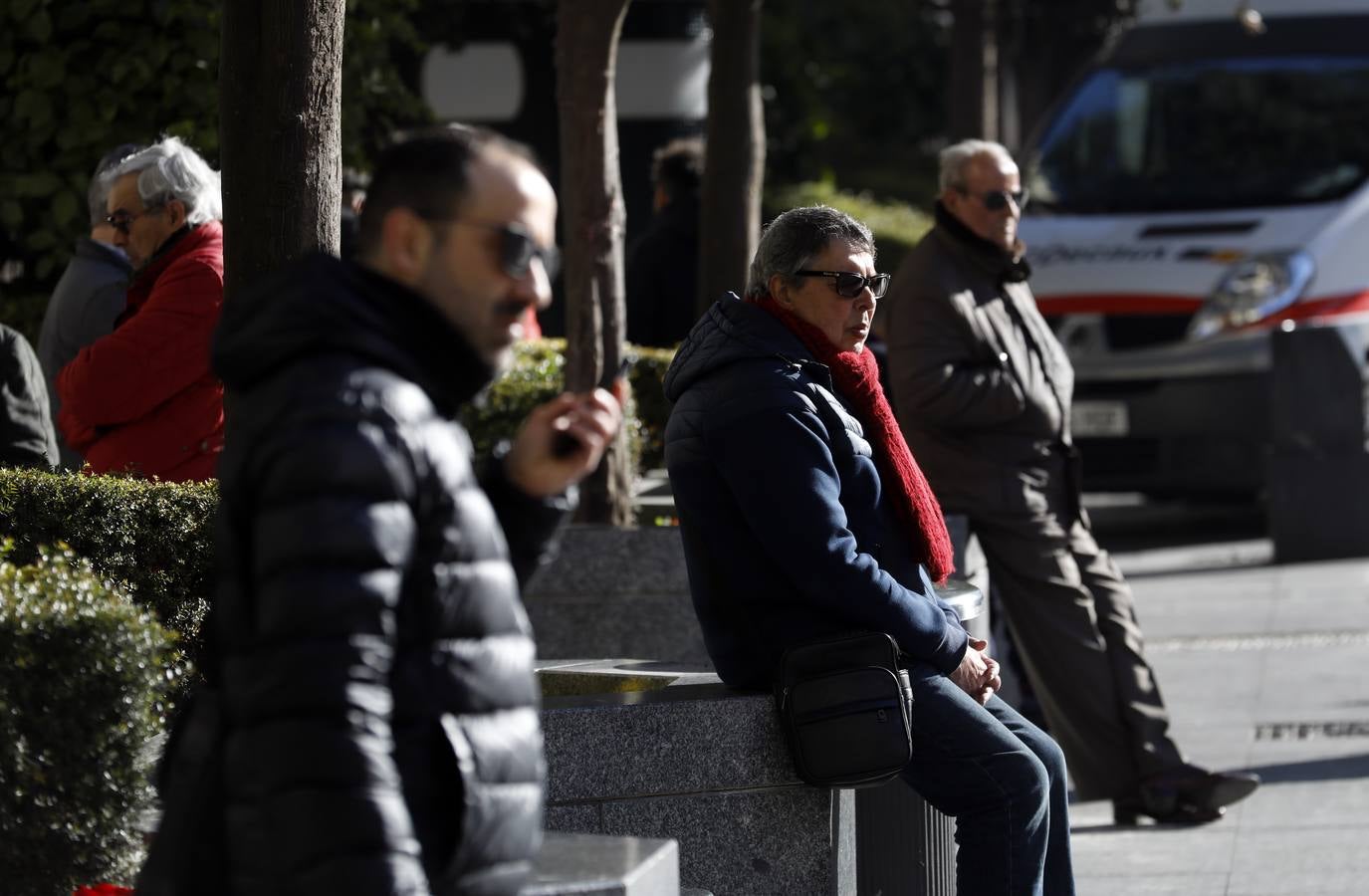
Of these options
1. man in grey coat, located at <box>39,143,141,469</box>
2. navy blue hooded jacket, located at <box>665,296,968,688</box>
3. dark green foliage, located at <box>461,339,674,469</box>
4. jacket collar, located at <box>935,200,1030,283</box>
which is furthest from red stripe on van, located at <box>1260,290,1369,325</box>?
navy blue hooded jacket, located at <box>665,296,968,688</box>

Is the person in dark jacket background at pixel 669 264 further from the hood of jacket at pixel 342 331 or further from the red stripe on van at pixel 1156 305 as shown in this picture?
the hood of jacket at pixel 342 331

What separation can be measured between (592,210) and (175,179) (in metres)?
1.97

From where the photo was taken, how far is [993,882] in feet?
14.5

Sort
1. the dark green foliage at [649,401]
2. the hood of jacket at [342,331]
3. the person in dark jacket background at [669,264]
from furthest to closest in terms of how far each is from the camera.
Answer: the person in dark jacket background at [669,264]
the dark green foliage at [649,401]
the hood of jacket at [342,331]

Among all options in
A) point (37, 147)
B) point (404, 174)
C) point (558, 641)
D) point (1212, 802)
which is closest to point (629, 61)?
point (37, 147)

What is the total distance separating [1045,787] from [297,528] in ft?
7.81

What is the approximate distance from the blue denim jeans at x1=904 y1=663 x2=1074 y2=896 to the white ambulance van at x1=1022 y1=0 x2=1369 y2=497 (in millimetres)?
7489

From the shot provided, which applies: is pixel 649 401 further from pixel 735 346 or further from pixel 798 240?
pixel 735 346

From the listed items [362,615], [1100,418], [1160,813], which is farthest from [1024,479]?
[1100,418]

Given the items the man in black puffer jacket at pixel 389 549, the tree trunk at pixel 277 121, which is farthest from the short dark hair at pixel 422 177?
the tree trunk at pixel 277 121

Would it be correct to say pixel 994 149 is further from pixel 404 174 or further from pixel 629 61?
pixel 629 61

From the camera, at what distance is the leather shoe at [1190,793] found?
6438 millimetres

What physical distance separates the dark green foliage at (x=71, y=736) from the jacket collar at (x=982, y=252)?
332cm

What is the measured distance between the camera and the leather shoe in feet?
21.1
